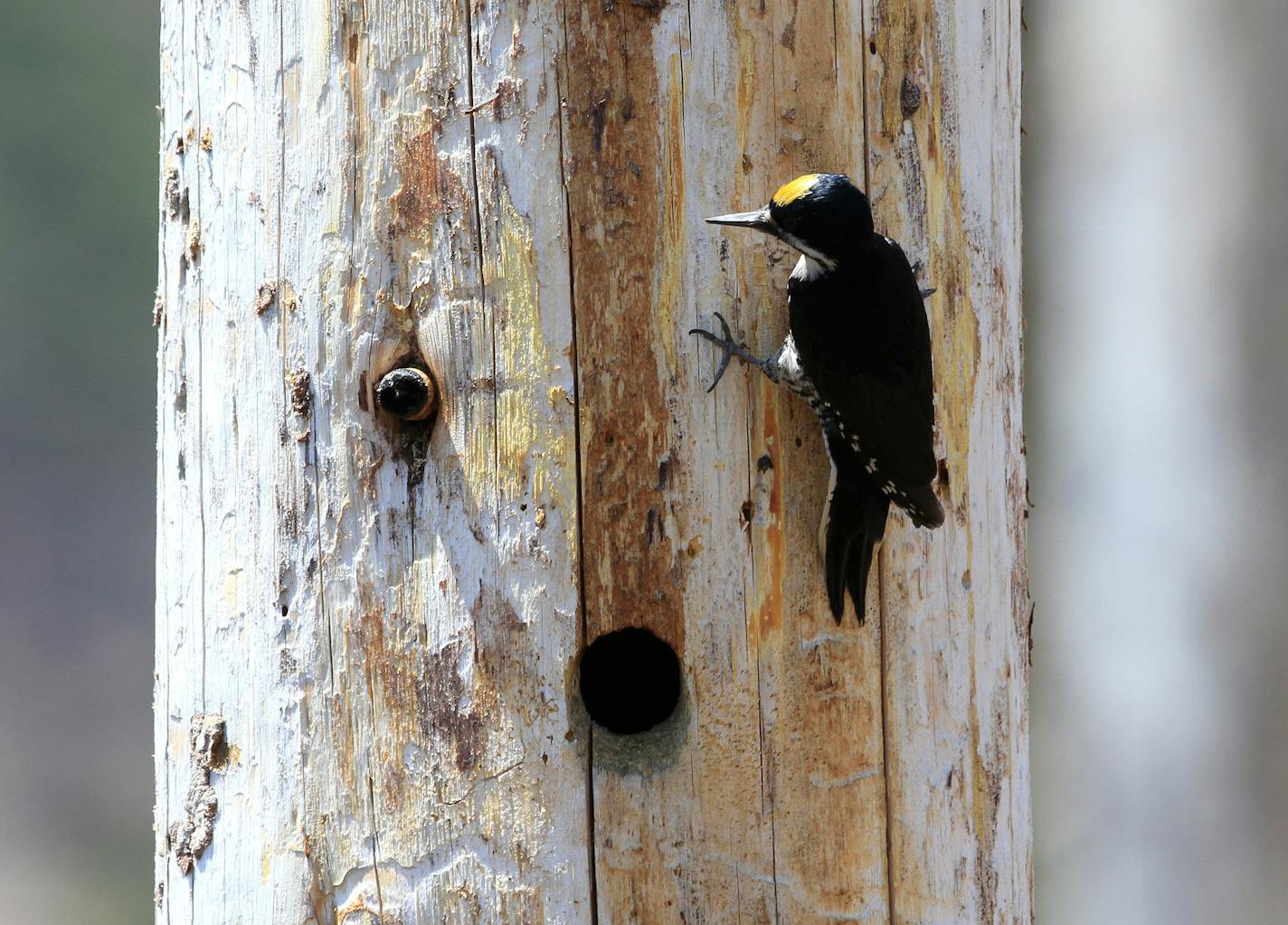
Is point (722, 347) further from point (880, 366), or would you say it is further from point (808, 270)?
point (880, 366)

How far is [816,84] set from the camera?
230cm

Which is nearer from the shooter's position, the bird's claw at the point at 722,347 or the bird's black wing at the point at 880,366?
the bird's claw at the point at 722,347

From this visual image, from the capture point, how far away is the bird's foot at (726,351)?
87.3 inches

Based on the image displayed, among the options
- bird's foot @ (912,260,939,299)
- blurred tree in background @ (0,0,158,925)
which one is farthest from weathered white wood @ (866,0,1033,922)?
blurred tree in background @ (0,0,158,925)

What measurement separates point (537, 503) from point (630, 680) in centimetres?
35

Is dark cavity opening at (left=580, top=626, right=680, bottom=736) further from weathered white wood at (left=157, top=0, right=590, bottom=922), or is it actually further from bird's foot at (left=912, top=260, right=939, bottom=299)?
bird's foot at (left=912, top=260, right=939, bottom=299)

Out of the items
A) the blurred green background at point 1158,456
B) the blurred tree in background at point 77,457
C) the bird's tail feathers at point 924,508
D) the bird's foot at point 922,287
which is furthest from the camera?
the blurred tree in background at point 77,457

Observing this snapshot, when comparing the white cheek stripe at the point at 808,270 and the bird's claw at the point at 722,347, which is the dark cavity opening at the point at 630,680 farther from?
the white cheek stripe at the point at 808,270

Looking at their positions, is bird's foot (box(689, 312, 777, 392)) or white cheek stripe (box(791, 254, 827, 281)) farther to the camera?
white cheek stripe (box(791, 254, 827, 281))

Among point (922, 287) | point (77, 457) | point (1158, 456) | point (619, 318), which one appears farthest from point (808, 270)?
point (77, 457)

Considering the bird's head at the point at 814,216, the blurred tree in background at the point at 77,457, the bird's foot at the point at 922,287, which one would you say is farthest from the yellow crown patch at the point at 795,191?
the blurred tree in background at the point at 77,457

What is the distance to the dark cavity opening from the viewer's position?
2207mm

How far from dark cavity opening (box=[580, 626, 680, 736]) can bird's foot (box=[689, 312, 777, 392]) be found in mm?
432

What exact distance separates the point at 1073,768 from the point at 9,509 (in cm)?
673
